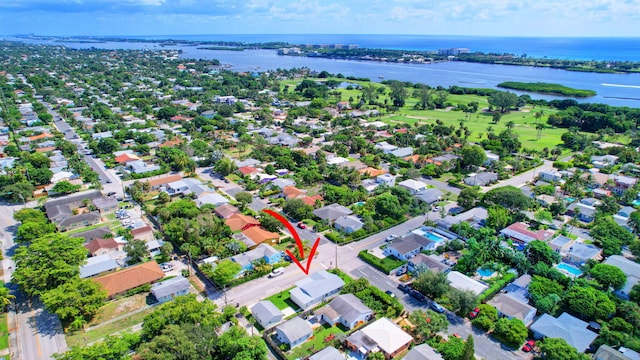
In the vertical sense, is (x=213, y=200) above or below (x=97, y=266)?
above

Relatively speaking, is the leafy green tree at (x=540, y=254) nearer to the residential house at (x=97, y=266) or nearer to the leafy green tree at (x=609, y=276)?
the leafy green tree at (x=609, y=276)

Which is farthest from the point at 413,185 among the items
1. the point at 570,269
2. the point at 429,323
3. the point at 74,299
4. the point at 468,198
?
the point at 74,299

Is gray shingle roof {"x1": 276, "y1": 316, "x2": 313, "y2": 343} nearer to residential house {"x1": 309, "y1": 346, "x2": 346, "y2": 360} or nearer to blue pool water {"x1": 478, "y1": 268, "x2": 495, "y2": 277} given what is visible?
residential house {"x1": 309, "y1": 346, "x2": 346, "y2": 360}

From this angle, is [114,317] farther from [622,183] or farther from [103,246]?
[622,183]

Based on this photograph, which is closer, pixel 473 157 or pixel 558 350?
pixel 558 350

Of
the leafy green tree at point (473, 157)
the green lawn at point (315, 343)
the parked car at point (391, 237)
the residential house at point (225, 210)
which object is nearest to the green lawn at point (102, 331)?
the green lawn at point (315, 343)
